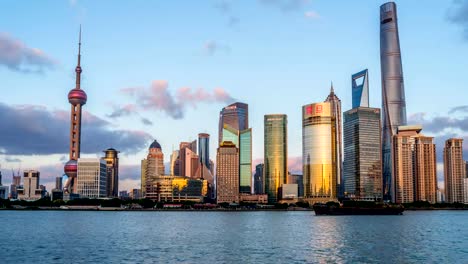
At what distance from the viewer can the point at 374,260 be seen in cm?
8069

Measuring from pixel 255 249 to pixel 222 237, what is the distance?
88.6 feet

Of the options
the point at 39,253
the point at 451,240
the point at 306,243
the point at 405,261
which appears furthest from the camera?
the point at 451,240

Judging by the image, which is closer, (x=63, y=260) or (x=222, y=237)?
(x=63, y=260)

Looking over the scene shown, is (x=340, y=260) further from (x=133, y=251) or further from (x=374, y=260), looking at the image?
(x=133, y=251)

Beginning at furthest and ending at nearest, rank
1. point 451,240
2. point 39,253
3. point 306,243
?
point 451,240 → point 306,243 → point 39,253

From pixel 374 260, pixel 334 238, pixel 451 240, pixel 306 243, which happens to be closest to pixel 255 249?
pixel 306 243

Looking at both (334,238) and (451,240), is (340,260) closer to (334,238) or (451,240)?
(334,238)

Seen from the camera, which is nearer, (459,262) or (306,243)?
(459,262)

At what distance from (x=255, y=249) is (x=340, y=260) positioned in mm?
18634

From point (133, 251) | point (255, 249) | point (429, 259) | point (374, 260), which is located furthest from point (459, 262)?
point (133, 251)

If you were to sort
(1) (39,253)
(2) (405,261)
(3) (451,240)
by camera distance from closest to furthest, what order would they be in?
(2) (405,261) → (1) (39,253) → (3) (451,240)

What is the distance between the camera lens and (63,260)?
80625 millimetres

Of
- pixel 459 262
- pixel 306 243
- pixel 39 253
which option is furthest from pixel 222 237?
pixel 459 262

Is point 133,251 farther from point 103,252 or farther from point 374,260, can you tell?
point 374,260
